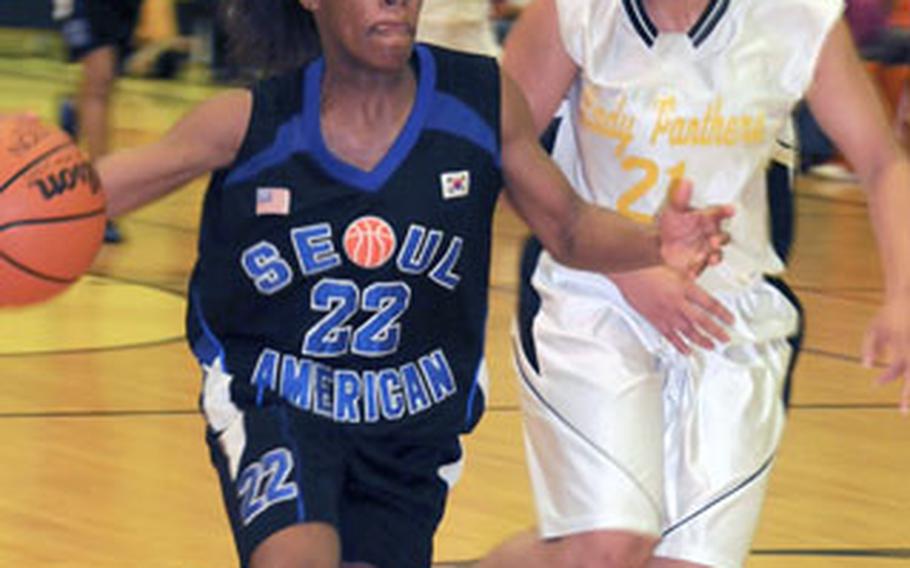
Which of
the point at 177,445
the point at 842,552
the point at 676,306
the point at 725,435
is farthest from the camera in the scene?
the point at 177,445

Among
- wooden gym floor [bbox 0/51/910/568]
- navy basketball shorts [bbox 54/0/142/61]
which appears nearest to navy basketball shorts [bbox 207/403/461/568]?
wooden gym floor [bbox 0/51/910/568]

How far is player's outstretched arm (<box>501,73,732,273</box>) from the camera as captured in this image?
3.70 meters

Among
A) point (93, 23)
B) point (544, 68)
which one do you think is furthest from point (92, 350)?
point (544, 68)

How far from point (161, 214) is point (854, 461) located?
4885mm

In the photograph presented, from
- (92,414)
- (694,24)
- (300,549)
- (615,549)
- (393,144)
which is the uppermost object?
(694,24)

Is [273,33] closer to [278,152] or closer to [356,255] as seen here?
[278,152]

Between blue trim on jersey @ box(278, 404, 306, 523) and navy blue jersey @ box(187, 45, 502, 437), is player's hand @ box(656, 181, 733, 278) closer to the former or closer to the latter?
navy blue jersey @ box(187, 45, 502, 437)

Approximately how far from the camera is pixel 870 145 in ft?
12.8

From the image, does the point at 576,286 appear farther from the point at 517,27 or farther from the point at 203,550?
the point at 203,550

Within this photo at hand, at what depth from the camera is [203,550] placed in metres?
4.94

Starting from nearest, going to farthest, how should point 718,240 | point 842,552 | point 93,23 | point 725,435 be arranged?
point 718,240 → point 725,435 → point 842,552 → point 93,23

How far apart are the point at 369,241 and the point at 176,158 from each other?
1.14 ft

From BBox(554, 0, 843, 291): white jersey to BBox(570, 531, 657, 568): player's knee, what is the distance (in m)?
0.50

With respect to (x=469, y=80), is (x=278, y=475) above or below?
below
